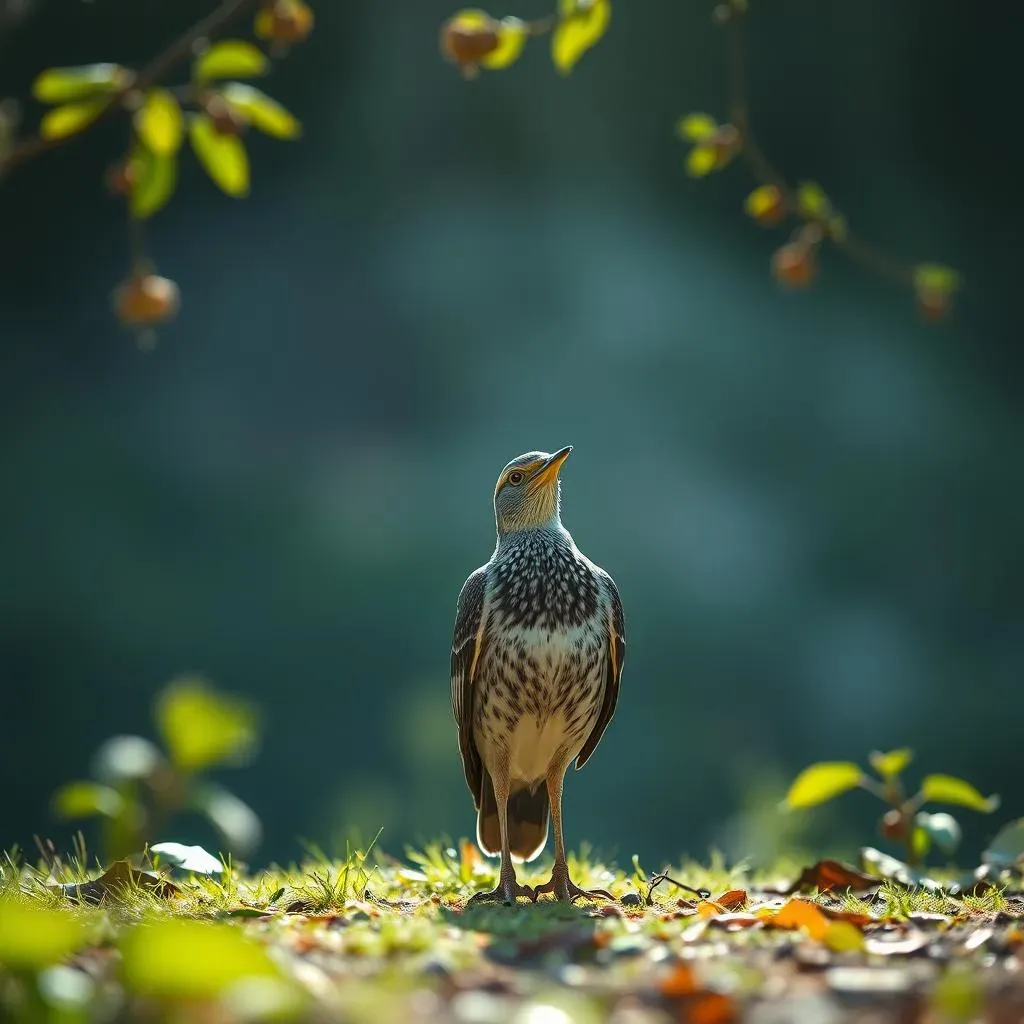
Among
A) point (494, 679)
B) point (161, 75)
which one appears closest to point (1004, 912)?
point (494, 679)

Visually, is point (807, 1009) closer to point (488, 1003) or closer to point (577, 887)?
point (488, 1003)

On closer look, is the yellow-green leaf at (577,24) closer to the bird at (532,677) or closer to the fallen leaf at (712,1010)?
the fallen leaf at (712,1010)

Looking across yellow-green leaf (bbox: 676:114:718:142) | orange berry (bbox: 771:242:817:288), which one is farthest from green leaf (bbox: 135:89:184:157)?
orange berry (bbox: 771:242:817:288)

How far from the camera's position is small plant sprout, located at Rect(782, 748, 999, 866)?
3.71 m

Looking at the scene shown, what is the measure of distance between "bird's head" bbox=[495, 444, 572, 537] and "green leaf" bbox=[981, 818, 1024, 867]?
1.83 meters

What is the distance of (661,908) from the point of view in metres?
3.56

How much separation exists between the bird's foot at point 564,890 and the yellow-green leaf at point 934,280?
2.07 metres

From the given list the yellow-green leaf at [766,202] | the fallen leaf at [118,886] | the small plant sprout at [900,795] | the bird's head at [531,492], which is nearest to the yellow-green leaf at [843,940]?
the small plant sprout at [900,795]

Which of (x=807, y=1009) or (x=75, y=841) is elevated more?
(x=75, y=841)

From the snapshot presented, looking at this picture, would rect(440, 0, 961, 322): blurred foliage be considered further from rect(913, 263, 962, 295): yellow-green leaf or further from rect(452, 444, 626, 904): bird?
rect(452, 444, 626, 904): bird

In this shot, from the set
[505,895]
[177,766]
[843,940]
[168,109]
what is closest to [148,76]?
[168,109]

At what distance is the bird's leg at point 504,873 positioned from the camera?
3779 millimetres

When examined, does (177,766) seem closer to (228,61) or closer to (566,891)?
(228,61)

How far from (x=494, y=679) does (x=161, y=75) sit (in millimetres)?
2541
